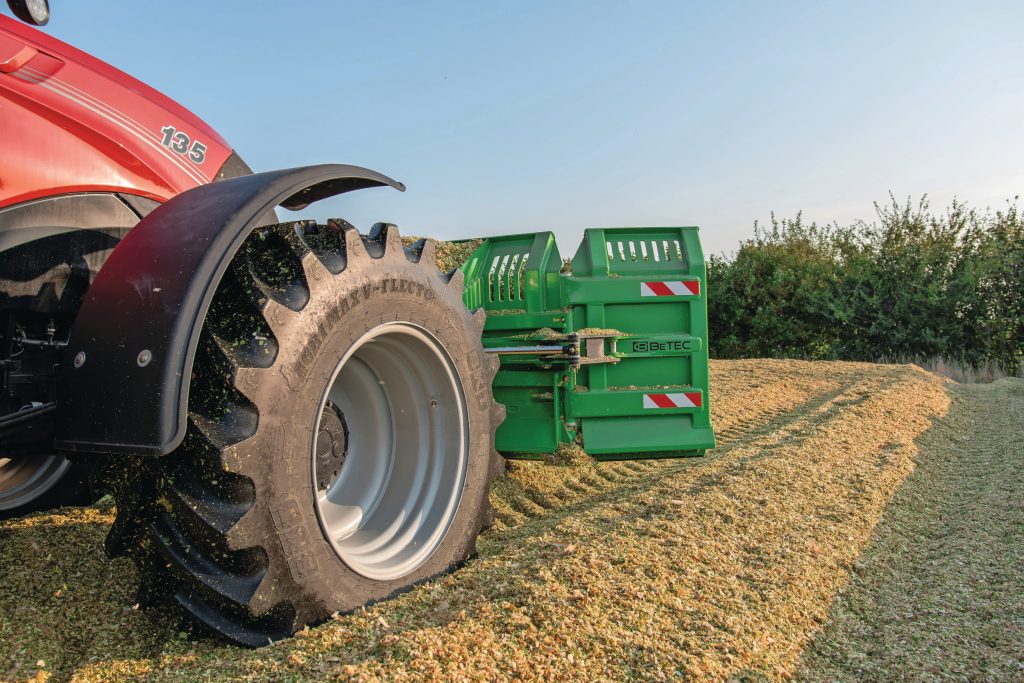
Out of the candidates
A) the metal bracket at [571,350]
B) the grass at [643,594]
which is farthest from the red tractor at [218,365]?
the metal bracket at [571,350]

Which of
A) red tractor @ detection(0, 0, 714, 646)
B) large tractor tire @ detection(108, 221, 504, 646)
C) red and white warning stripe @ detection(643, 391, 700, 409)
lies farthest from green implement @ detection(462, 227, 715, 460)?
large tractor tire @ detection(108, 221, 504, 646)

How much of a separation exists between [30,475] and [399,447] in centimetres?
162

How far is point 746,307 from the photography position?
14336 mm

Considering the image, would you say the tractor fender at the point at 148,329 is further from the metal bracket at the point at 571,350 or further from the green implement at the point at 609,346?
the green implement at the point at 609,346

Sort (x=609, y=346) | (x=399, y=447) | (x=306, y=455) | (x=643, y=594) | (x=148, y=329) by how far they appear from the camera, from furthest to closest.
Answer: (x=609, y=346), (x=399, y=447), (x=643, y=594), (x=306, y=455), (x=148, y=329)

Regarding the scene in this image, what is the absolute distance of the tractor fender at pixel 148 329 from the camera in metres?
1.88

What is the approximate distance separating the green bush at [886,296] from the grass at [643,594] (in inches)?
369

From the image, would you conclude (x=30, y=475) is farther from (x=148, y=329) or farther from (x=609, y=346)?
(x=609, y=346)

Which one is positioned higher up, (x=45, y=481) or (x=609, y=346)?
(x=609, y=346)

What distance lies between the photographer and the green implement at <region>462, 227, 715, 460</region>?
4.13 meters

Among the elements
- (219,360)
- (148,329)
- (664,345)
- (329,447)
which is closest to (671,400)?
(664,345)

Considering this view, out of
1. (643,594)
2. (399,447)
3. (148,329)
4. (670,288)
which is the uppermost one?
(670,288)

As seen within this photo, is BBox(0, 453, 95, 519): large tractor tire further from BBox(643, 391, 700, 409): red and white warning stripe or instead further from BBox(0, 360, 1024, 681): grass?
BBox(643, 391, 700, 409): red and white warning stripe

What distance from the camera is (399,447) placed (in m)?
2.90
